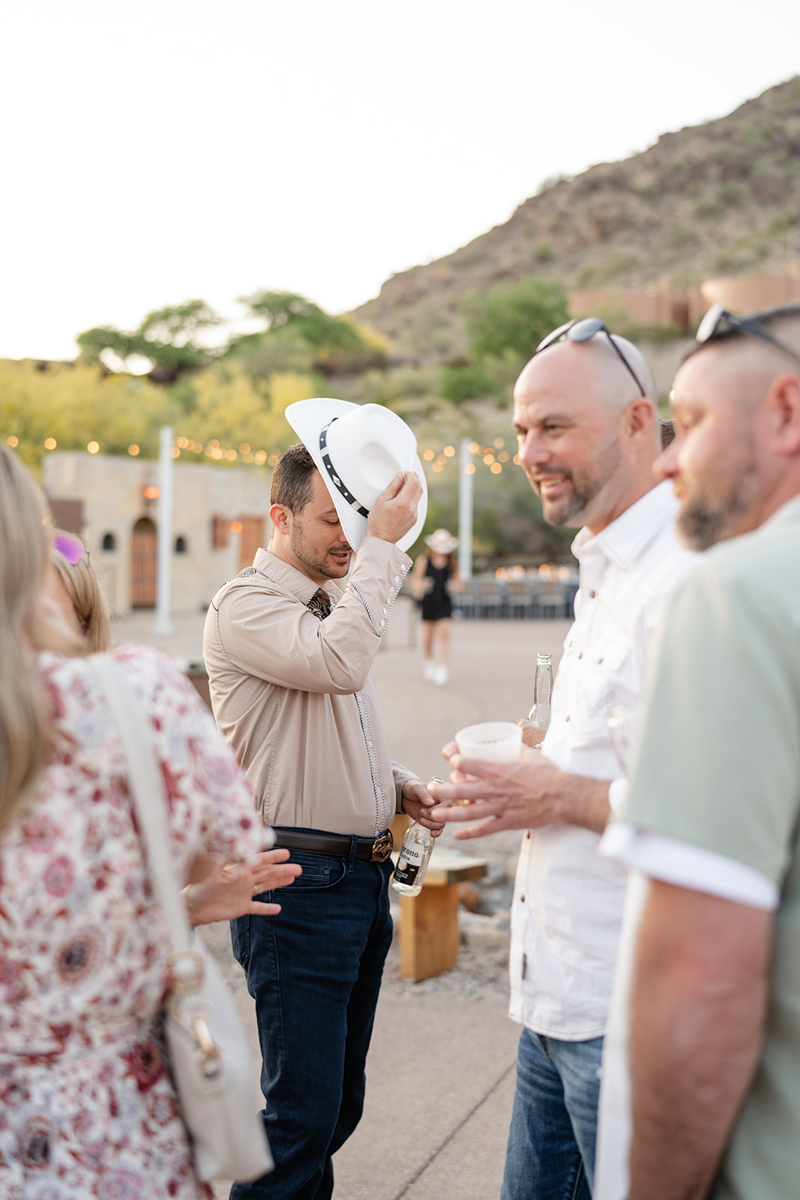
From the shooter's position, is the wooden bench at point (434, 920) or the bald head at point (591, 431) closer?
the bald head at point (591, 431)

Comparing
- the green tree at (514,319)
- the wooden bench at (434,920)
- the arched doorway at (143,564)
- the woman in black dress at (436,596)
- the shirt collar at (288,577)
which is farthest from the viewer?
the green tree at (514,319)

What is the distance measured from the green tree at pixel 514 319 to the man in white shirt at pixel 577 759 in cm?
6115

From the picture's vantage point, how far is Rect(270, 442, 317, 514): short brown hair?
2531 mm

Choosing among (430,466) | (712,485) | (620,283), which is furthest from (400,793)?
(620,283)

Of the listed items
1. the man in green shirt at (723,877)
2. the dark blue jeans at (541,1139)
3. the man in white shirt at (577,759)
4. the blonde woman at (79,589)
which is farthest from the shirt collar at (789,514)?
the blonde woman at (79,589)

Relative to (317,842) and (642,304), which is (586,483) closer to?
(317,842)

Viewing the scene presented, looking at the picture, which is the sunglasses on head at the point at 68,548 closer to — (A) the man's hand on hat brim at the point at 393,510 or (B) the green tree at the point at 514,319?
(A) the man's hand on hat brim at the point at 393,510

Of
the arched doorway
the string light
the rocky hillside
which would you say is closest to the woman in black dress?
the string light

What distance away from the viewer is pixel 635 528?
1.79 m

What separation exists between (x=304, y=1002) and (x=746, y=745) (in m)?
1.55

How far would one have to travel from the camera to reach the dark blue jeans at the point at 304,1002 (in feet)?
7.22

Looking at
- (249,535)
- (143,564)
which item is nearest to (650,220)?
(249,535)

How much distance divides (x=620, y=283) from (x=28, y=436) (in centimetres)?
7439

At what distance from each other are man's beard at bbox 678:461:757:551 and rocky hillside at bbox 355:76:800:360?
93503 millimetres
